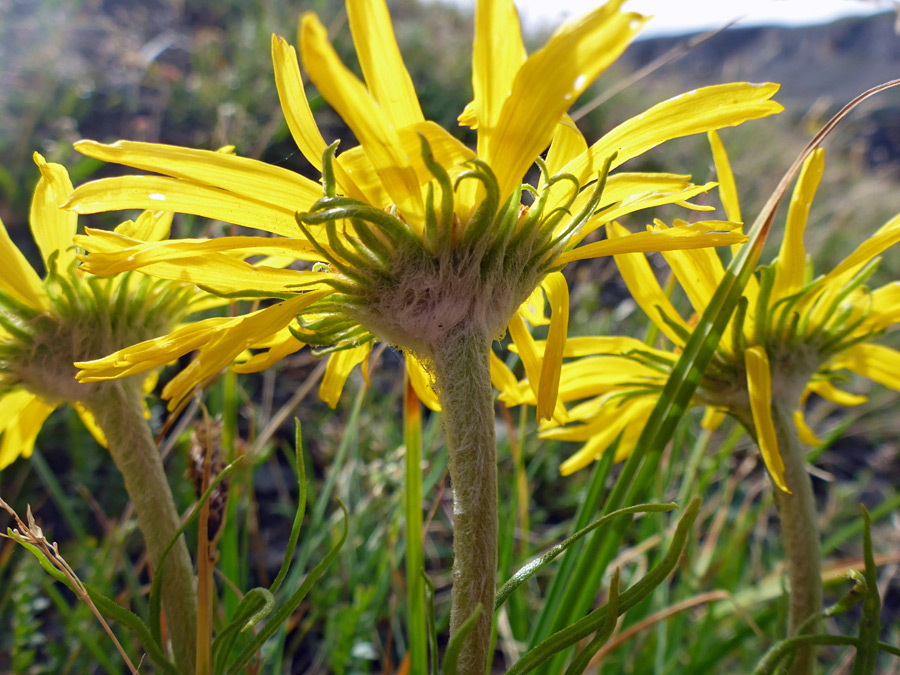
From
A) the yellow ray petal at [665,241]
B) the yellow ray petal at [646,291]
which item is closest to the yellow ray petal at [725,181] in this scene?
the yellow ray petal at [646,291]

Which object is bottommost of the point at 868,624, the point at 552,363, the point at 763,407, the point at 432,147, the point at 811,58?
the point at 868,624

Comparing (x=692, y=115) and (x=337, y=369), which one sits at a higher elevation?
(x=692, y=115)

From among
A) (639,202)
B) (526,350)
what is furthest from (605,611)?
(639,202)

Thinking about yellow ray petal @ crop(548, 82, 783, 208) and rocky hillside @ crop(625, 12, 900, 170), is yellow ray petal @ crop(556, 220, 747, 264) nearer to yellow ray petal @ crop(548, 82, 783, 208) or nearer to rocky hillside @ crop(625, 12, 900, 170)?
yellow ray petal @ crop(548, 82, 783, 208)

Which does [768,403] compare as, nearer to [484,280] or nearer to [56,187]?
[484,280]

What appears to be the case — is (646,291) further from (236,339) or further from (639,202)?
(236,339)

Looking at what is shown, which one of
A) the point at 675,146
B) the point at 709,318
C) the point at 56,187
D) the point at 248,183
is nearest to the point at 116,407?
the point at 56,187

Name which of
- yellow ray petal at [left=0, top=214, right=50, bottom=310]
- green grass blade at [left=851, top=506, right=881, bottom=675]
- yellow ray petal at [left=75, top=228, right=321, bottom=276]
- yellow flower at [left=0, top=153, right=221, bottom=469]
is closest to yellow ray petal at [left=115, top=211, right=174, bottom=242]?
yellow flower at [left=0, top=153, right=221, bottom=469]
